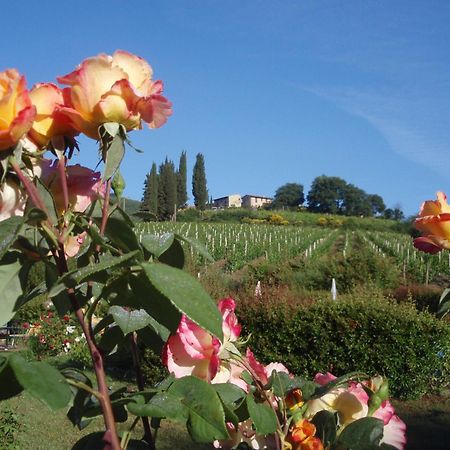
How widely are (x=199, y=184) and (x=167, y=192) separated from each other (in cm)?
699

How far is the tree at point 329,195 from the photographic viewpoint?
54844 mm

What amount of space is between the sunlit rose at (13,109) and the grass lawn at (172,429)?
397 centimetres

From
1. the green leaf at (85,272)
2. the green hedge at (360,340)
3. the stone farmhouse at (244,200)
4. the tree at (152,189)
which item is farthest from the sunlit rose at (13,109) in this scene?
the stone farmhouse at (244,200)

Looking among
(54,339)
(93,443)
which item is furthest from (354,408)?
(54,339)

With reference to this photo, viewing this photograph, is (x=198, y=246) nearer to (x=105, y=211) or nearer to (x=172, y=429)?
(x=105, y=211)

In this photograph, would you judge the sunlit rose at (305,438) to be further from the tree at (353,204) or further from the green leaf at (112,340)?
the tree at (353,204)

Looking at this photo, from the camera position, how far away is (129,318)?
542mm

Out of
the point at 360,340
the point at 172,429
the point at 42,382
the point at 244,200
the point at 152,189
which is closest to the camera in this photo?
the point at 42,382

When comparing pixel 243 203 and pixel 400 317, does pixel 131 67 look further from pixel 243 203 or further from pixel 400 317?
pixel 243 203

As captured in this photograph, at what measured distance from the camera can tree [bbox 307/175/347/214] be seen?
54.8 meters

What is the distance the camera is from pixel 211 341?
552 mm

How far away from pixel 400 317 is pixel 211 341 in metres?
5.89


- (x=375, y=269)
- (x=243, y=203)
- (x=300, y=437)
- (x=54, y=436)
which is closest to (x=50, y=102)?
(x=300, y=437)

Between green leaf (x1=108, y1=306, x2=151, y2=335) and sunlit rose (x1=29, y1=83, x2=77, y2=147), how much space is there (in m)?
0.15
